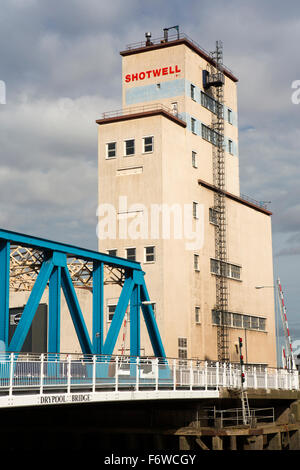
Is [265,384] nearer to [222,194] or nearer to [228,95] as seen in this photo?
[222,194]

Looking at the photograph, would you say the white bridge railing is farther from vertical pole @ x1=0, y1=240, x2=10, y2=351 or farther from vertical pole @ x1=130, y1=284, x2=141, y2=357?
vertical pole @ x1=130, y1=284, x2=141, y2=357

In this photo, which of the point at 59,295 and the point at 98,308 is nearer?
the point at 59,295

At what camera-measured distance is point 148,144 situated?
2211 inches

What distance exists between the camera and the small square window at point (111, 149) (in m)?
57.5

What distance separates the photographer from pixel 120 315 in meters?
37.0

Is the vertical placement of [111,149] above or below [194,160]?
above

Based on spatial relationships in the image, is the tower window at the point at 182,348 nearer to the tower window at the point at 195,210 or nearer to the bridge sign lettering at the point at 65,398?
the tower window at the point at 195,210

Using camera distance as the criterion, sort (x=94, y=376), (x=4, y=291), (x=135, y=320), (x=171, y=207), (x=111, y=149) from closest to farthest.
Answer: (x=94, y=376), (x=4, y=291), (x=135, y=320), (x=171, y=207), (x=111, y=149)

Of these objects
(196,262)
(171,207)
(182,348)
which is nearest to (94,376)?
(182,348)

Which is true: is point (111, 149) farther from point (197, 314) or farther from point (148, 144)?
point (197, 314)

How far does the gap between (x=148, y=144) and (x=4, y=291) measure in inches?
1130

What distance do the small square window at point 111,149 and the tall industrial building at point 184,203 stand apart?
0.29 ft

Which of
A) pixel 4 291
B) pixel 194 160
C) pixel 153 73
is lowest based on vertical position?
pixel 4 291
